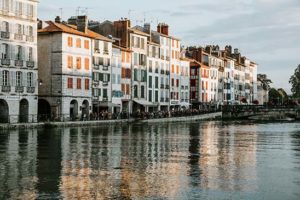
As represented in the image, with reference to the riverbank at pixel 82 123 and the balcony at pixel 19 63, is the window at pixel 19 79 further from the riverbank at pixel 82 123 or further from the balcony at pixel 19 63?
the riverbank at pixel 82 123

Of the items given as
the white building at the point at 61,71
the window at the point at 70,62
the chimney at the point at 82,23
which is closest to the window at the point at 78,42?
the white building at the point at 61,71

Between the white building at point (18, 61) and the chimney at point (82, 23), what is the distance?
14.2 meters

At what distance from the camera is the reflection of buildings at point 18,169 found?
24178 mm

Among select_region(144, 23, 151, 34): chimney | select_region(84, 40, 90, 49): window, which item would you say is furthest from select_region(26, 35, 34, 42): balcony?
select_region(144, 23, 151, 34): chimney

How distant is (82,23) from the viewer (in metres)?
94.8

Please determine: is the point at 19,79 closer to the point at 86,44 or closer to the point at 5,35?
the point at 5,35

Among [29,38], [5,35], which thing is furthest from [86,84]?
[5,35]

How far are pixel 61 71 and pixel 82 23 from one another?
11.0 metres

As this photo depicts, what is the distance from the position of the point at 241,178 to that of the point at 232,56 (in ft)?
523

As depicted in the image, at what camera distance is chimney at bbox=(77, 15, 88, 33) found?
311 feet

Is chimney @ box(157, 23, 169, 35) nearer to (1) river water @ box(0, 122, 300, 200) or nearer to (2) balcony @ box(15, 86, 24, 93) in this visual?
(2) balcony @ box(15, 86, 24, 93)

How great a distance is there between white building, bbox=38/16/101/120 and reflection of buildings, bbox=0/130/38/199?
3715cm

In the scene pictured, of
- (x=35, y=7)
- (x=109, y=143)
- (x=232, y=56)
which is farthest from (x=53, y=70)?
(x=232, y=56)

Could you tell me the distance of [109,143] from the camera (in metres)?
51.0
